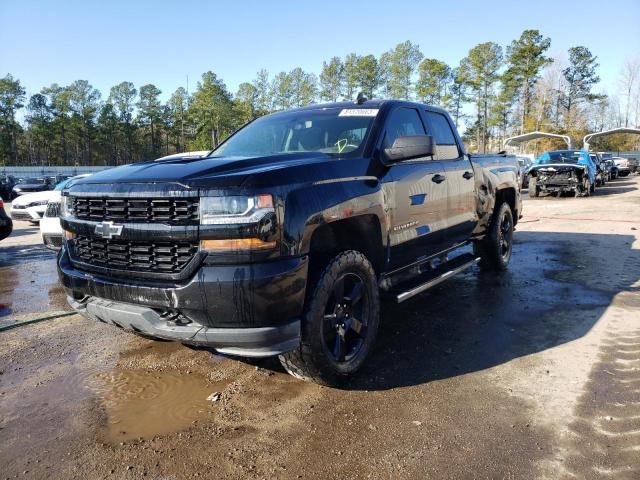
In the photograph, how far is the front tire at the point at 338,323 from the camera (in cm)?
288

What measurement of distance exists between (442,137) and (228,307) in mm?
3261

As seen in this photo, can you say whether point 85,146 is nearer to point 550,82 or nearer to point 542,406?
point 550,82

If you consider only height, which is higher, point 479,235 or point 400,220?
point 400,220

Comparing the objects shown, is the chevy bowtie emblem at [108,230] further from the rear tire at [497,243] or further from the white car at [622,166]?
the white car at [622,166]

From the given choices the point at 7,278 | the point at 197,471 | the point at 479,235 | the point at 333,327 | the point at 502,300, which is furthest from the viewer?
the point at 7,278

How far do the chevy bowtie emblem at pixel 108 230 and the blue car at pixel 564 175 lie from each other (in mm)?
18097

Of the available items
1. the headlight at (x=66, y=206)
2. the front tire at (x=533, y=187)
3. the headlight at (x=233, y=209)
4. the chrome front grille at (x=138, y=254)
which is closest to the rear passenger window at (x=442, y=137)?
A: the headlight at (x=233, y=209)

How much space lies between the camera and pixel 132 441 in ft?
8.57

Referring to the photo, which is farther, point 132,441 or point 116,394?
point 116,394

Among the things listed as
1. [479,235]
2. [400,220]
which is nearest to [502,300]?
[479,235]

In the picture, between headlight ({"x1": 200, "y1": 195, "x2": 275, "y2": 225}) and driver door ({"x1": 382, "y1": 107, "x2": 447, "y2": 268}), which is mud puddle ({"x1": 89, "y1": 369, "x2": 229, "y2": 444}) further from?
driver door ({"x1": 382, "y1": 107, "x2": 447, "y2": 268})

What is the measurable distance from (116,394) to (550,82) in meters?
69.7

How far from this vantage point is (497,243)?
616 cm

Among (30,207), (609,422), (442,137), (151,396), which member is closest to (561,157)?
(442,137)
